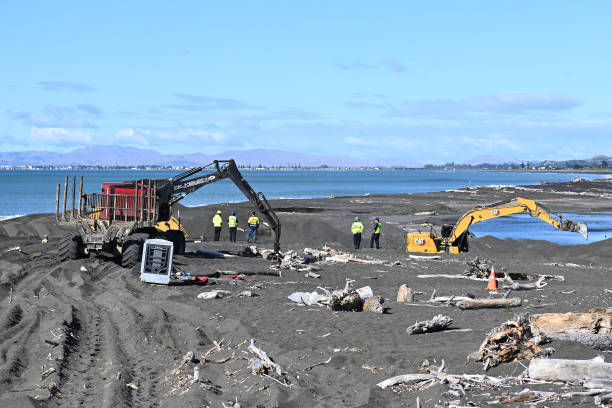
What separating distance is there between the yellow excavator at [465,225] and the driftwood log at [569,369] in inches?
708

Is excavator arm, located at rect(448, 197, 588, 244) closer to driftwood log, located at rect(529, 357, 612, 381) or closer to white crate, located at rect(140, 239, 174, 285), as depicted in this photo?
white crate, located at rect(140, 239, 174, 285)

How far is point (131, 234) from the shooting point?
74.6ft

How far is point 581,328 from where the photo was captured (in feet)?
35.3

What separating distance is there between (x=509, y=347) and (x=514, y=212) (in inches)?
723

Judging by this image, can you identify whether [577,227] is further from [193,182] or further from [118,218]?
[118,218]

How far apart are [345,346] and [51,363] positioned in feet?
15.5

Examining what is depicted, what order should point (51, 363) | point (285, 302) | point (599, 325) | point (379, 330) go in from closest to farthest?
point (599, 325)
point (51, 363)
point (379, 330)
point (285, 302)

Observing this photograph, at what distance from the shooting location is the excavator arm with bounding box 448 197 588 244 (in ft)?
86.2

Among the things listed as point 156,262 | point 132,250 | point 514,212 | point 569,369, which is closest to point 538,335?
point 569,369

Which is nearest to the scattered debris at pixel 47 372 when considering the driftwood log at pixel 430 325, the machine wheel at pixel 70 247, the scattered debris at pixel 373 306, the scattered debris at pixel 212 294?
the driftwood log at pixel 430 325

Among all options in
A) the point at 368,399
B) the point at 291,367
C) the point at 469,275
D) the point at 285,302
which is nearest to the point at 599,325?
the point at 368,399

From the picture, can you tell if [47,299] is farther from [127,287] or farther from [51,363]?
[51,363]

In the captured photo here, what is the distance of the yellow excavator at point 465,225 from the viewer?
26.9 meters

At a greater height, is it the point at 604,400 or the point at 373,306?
the point at 604,400
